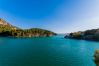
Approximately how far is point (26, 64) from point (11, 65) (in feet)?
17.1

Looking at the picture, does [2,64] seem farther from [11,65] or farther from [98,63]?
[98,63]

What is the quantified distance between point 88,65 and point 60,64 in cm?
980

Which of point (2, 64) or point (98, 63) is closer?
point (98, 63)

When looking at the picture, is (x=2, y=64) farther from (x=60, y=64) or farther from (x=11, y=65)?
(x=60, y=64)

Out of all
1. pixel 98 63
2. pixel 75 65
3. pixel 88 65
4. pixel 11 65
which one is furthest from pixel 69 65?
pixel 11 65

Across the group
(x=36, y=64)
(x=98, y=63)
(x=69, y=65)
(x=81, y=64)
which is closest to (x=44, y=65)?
(x=36, y=64)

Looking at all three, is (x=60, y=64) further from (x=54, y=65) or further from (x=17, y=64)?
(x=17, y=64)

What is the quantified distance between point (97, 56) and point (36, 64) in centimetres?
2102

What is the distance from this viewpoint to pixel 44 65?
58.5m

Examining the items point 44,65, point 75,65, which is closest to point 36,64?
point 44,65

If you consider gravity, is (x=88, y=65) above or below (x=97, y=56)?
below

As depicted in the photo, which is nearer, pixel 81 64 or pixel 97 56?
pixel 97 56

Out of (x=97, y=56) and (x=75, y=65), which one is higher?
(x=97, y=56)

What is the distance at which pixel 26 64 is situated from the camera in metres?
59.4
